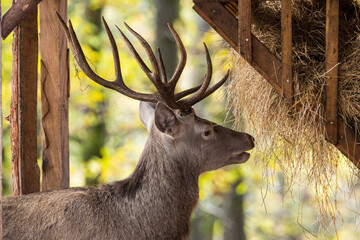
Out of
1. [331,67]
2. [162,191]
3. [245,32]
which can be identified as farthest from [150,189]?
[331,67]

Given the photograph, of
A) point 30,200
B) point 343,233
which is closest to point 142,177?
point 30,200

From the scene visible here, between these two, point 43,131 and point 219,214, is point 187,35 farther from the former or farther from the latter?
point 43,131

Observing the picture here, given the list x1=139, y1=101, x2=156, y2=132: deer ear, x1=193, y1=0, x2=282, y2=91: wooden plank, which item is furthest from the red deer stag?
x1=193, y1=0, x2=282, y2=91: wooden plank

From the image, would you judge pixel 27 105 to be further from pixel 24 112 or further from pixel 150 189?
pixel 150 189

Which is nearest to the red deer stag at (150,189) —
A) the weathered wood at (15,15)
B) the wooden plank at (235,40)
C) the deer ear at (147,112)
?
the deer ear at (147,112)

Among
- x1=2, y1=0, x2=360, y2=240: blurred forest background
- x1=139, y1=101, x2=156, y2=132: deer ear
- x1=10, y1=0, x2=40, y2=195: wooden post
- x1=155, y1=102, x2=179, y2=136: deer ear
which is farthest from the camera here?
x1=2, y1=0, x2=360, y2=240: blurred forest background

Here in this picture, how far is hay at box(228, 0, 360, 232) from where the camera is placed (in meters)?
4.09

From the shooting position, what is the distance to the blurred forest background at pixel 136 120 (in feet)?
32.1

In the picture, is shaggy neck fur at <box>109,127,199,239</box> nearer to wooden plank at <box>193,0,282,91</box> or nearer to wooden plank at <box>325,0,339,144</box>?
wooden plank at <box>193,0,282,91</box>

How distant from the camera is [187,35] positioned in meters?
12.8

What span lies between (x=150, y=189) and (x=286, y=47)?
1.45 m

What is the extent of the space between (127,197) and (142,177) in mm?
188

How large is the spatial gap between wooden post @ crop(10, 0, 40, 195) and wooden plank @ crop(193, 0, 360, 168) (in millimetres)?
1422

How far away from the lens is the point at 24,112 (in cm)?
452
